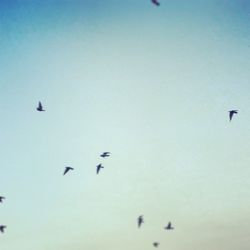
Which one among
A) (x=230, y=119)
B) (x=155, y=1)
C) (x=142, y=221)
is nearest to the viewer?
(x=155, y=1)

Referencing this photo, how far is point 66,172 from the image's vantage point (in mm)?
47688

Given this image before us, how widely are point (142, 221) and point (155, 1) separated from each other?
24.6 m

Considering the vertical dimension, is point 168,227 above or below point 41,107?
below

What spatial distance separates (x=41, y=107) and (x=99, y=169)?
8.95 metres

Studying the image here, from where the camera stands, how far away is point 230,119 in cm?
4297

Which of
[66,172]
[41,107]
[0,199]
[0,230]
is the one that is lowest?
[0,230]

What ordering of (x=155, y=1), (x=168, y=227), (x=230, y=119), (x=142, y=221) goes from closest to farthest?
(x=155, y=1) → (x=230, y=119) → (x=142, y=221) → (x=168, y=227)

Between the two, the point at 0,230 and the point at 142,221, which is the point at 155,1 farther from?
the point at 0,230

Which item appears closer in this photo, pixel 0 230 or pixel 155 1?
→ pixel 155 1

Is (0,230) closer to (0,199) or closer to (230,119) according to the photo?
(0,199)

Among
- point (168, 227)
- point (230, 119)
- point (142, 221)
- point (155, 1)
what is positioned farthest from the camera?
point (168, 227)

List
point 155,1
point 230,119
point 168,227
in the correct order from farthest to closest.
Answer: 1. point 168,227
2. point 230,119
3. point 155,1

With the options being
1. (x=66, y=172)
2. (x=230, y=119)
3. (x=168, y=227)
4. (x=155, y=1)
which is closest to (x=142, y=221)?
(x=168, y=227)

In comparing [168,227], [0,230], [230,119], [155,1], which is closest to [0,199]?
[0,230]
